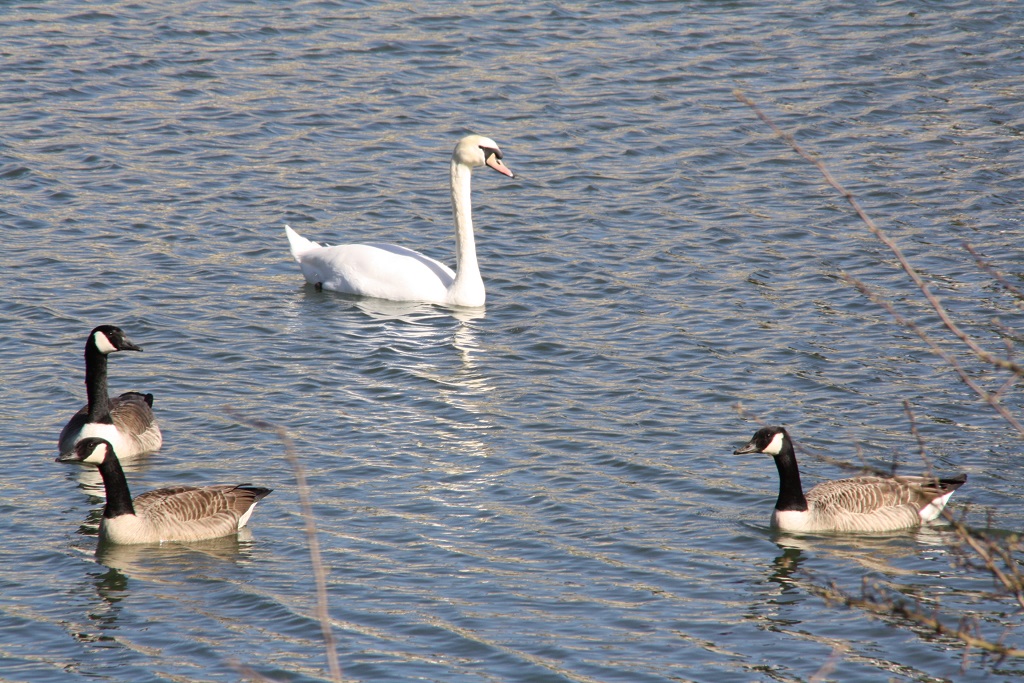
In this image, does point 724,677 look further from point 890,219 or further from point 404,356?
point 890,219

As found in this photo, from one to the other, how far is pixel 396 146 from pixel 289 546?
996 centimetres

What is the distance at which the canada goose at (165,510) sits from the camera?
996 cm

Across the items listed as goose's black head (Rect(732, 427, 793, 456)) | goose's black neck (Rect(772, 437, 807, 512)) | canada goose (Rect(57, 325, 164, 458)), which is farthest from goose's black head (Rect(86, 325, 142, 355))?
goose's black neck (Rect(772, 437, 807, 512))

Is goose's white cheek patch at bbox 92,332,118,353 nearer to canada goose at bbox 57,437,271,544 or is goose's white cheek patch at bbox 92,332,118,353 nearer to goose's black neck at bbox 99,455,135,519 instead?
canada goose at bbox 57,437,271,544

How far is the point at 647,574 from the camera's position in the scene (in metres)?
9.45

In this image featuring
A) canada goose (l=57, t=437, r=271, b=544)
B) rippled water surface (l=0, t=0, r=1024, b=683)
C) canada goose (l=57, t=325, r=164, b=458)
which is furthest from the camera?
canada goose (l=57, t=325, r=164, b=458)

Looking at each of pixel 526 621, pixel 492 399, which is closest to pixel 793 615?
pixel 526 621

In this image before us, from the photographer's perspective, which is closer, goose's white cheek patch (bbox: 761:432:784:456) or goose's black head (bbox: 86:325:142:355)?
goose's white cheek patch (bbox: 761:432:784:456)

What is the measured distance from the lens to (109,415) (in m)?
11.3

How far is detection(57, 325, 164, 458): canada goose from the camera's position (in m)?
11.2

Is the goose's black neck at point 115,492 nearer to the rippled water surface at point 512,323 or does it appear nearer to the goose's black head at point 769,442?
the rippled water surface at point 512,323

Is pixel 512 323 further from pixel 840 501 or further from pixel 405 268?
pixel 840 501

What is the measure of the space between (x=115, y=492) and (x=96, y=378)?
188cm

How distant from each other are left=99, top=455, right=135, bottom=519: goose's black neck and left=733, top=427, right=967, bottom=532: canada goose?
4.36 m
